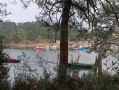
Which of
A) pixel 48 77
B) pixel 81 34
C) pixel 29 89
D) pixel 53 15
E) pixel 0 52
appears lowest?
pixel 29 89

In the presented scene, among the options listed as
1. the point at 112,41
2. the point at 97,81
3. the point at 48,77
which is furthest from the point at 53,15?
the point at 112,41

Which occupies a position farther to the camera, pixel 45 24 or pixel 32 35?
pixel 32 35

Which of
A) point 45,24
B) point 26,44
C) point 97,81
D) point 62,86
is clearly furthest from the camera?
point 26,44

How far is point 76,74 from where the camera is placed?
151 inches

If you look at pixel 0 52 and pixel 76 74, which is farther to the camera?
pixel 0 52

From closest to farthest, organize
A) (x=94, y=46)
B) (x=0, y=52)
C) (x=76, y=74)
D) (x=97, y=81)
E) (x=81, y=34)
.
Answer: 1. (x=97, y=81)
2. (x=76, y=74)
3. (x=0, y=52)
4. (x=81, y=34)
5. (x=94, y=46)

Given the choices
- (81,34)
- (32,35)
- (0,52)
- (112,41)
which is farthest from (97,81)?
(32,35)

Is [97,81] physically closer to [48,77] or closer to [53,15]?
[48,77]

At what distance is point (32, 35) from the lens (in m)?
44.5

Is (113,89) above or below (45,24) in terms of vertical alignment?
below

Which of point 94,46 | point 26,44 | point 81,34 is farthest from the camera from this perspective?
point 26,44

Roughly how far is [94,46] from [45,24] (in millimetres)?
8579

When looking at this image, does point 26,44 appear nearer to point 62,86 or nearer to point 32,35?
point 32,35

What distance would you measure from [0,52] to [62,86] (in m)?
1.75
